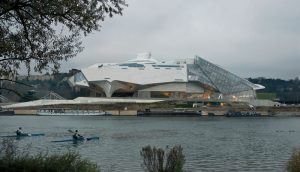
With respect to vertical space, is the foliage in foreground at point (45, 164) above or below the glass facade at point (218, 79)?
below

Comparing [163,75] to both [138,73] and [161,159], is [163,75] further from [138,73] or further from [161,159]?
[161,159]

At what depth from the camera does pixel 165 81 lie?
110188mm

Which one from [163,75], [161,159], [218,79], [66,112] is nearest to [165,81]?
[163,75]

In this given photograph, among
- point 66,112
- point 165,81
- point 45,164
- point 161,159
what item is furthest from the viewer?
point 165,81

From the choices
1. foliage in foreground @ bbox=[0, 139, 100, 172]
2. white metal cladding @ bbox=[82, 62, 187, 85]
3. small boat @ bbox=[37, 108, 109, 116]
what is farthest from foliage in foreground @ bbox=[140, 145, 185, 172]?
white metal cladding @ bbox=[82, 62, 187, 85]

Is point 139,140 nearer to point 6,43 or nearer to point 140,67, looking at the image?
point 6,43

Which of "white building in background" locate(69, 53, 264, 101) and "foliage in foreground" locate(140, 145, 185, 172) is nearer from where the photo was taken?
"foliage in foreground" locate(140, 145, 185, 172)

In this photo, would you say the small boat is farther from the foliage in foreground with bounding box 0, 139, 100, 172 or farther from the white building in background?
the foliage in foreground with bounding box 0, 139, 100, 172

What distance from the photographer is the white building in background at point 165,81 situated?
359 feet

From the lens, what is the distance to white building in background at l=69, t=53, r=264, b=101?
10931 cm

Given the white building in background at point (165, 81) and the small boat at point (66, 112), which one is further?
the white building in background at point (165, 81)

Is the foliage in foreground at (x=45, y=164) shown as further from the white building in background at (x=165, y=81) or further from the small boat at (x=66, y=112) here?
the white building in background at (x=165, y=81)

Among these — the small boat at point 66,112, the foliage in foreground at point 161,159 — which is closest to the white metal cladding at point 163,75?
the small boat at point 66,112

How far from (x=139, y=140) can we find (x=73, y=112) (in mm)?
62233
